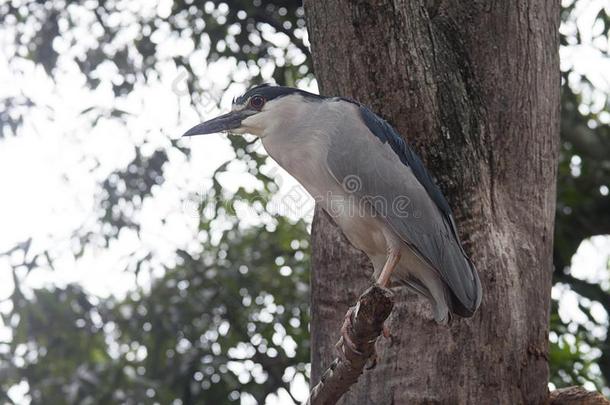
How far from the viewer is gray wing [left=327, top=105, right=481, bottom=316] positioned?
8.34 feet

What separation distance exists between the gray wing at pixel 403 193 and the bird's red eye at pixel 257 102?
26 centimetres

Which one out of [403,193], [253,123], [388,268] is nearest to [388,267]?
[388,268]

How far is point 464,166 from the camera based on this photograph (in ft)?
9.07

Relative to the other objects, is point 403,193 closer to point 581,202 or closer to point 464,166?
point 464,166

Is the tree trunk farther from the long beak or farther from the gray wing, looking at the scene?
the long beak

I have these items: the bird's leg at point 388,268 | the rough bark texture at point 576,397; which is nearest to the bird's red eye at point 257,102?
the bird's leg at point 388,268

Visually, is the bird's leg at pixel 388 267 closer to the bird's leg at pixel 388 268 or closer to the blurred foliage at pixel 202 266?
the bird's leg at pixel 388 268

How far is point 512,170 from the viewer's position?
9.52 feet

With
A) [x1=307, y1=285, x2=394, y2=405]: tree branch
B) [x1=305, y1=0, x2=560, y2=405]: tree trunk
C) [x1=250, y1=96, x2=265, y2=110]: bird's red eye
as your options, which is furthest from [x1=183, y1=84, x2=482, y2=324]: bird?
[x1=307, y1=285, x2=394, y2=405]: tree branch

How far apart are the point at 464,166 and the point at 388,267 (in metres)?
0.46

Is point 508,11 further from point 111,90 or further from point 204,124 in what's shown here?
point 111,90

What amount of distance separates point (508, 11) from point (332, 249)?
104cm

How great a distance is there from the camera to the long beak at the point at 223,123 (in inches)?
107

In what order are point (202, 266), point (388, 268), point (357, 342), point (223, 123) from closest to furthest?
point (357, 342) < point (388, 268) < point (223, 123) < point (202, 266)
